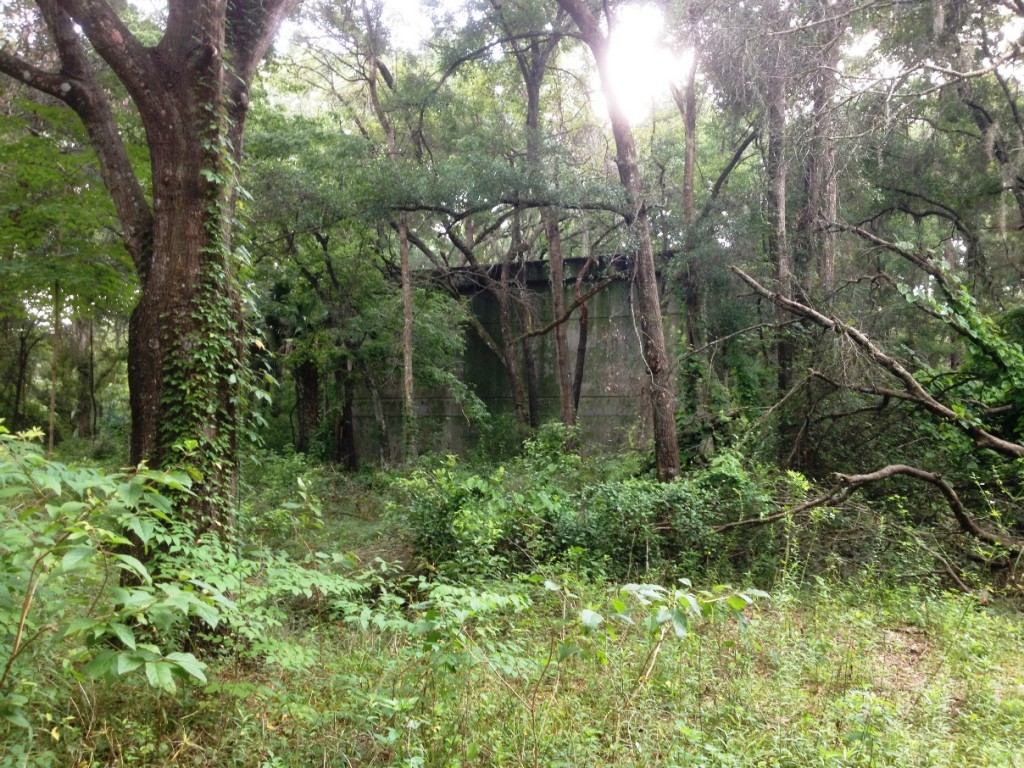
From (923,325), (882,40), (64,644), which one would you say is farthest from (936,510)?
(882,40)

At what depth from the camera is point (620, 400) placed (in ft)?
52.1

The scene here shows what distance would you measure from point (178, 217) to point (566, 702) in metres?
4.00

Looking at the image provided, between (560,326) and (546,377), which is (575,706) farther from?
(546,377)

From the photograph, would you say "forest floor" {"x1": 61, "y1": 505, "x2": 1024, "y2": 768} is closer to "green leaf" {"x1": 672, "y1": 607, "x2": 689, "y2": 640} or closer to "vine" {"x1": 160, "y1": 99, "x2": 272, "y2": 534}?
"green leaf" {"x1": 672, "y1": 607, "x2": 689, "y2": 640}

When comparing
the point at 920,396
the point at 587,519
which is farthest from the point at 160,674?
the point at 920,396

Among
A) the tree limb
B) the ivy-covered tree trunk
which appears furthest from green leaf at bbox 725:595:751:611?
the tree limb

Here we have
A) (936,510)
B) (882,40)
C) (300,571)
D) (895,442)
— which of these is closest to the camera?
(300,571)

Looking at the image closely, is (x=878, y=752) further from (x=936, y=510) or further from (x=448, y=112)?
(x=448, y=112)

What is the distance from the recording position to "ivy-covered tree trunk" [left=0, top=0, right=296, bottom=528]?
4.71 m

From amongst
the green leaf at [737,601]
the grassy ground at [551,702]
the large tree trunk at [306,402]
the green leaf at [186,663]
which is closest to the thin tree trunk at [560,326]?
the large tree trunk at [306,402]

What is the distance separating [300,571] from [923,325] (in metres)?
11.8

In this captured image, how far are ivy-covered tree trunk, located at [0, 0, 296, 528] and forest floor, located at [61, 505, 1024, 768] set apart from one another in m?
1.42

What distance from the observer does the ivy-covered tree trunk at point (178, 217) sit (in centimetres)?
471

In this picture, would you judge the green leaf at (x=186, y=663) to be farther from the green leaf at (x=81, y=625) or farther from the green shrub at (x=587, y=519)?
the green shrub at (x=587, y=519)
